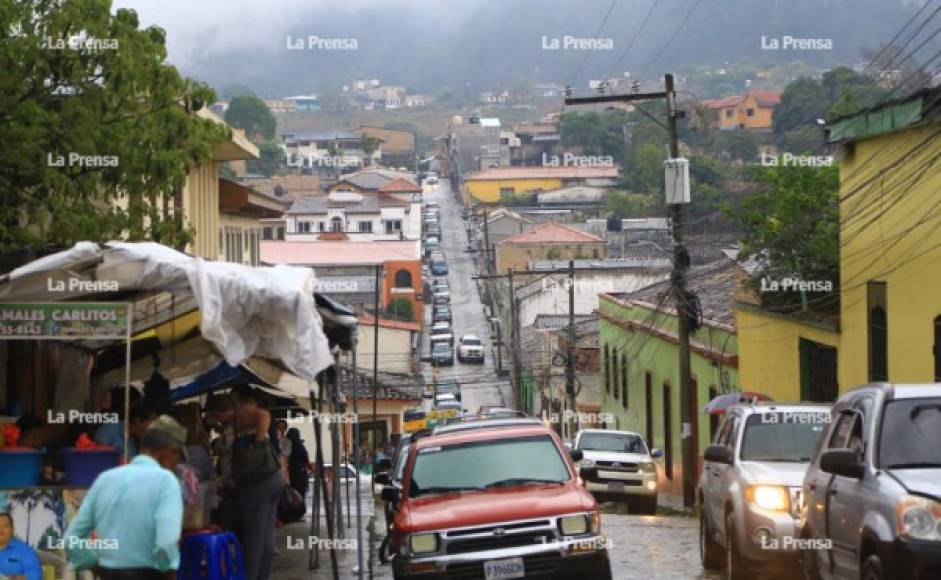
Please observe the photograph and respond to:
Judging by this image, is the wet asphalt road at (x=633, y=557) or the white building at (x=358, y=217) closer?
the wet asphalt road at (x=633, y=557)

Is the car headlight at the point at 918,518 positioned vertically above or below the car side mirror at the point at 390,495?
above

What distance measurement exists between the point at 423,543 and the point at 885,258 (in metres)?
13.0

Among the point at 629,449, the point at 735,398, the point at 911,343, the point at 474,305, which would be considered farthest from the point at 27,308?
the point at 474,305

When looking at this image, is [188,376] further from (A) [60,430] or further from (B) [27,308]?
(B) [27,308]

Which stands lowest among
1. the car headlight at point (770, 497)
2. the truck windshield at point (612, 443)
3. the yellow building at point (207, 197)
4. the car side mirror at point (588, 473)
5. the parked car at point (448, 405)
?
the parked car at point (448, 405)

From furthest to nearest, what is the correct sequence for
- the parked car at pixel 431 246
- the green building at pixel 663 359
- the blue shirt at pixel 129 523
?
1. the parked car at pixel 431 246
2. the green building at pixel 663 359
3. the blue shirt at pixel 129 523

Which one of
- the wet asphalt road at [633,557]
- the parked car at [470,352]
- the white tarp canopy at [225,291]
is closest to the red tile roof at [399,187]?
the parked car at [470,352]

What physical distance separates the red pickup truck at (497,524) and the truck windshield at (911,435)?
373 cm

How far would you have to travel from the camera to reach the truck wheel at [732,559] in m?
16.2

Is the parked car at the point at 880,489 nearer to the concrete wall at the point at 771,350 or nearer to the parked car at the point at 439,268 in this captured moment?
the concrete wall at the point at 771,350

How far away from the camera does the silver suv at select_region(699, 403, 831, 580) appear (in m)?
15.8

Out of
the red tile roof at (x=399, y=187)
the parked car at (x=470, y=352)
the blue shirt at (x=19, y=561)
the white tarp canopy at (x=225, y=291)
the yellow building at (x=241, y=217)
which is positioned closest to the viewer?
the blue shirt at (x=19, y=561)

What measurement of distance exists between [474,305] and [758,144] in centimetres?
4463

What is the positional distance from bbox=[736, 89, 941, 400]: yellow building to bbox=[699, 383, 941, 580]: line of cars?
6492 mm
